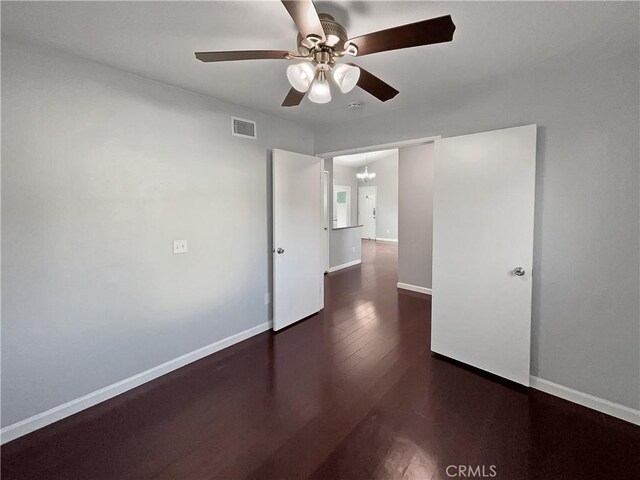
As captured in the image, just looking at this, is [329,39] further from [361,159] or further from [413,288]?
[361,159]

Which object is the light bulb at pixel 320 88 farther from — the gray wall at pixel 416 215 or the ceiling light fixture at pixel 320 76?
the gray wall at pixel 416 215

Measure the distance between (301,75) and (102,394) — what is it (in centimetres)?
259

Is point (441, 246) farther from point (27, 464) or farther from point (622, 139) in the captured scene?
point (27, 464)

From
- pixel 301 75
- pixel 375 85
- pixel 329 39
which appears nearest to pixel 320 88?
pixel 301 75

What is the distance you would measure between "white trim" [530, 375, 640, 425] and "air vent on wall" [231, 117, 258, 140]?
131 inches

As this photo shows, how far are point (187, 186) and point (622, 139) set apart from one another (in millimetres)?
3203

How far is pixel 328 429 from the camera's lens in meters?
1.90

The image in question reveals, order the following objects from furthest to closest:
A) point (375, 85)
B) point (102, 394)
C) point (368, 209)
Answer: point (368, 209)
point (102, 394)
point (375, 85)

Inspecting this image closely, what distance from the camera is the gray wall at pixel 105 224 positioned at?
1844 millimetres

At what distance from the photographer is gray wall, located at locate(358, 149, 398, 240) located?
10.7 m

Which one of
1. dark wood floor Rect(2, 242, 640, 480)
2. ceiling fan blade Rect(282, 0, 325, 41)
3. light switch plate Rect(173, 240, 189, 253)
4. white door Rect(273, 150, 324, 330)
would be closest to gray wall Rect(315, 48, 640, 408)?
dark wood floor Rect(2, 242, 640, 480)

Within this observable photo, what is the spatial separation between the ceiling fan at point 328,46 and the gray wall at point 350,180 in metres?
8.48

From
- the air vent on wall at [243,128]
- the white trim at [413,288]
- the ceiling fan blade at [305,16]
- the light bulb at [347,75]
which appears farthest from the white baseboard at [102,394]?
the white trim at [413,288]

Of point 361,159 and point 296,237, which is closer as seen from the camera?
point 296,237
